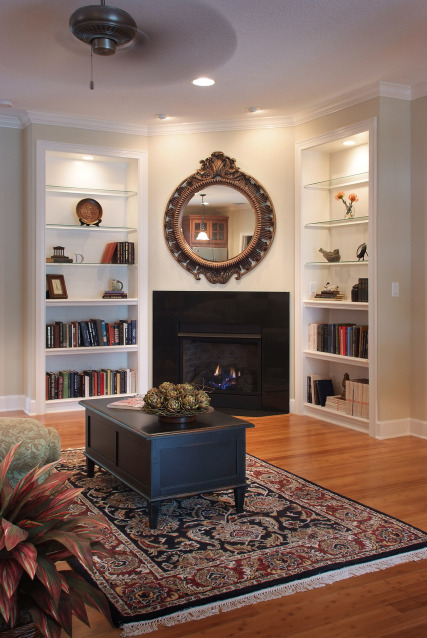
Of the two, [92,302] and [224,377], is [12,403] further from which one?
[224,377]

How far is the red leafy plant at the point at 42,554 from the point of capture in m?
1.70

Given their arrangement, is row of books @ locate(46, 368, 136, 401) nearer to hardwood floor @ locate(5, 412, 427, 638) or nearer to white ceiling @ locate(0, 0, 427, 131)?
hardwood floor @ locate(5, 412, 427, 638)

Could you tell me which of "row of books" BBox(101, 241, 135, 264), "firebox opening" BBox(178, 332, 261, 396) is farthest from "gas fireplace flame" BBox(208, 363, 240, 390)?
"row of books" BBox(101, 241, 135, 264)

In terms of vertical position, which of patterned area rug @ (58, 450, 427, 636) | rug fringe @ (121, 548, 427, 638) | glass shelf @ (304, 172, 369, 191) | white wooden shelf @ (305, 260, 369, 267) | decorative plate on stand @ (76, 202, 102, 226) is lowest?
rug fringe @ (121, 548, 427, 638)

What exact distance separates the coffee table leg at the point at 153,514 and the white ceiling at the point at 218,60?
2.75 meters

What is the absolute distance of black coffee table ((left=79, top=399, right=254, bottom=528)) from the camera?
324 centimetres

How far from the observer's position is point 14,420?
2.75 m

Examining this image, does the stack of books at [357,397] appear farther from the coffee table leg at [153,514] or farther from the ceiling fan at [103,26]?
the ceiling fan at [103,26]

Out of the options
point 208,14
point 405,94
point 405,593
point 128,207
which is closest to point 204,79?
point 208,14

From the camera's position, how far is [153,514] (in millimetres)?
3225

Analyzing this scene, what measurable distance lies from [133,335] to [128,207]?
1356 millimetres

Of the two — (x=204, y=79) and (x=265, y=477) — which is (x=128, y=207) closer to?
(x=204, y=79)

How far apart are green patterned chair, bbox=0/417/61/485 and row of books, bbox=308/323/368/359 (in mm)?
3347

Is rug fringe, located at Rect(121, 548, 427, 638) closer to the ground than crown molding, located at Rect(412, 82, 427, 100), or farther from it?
closer to the ground
